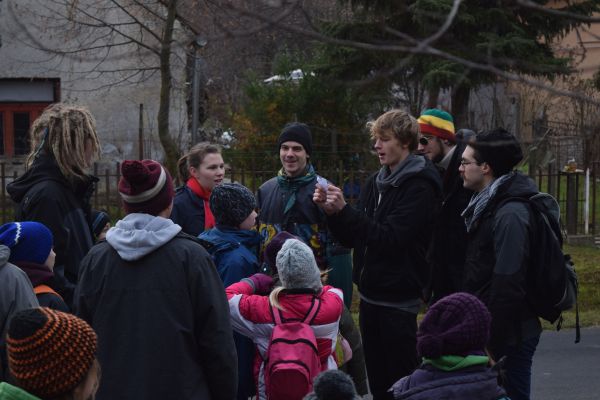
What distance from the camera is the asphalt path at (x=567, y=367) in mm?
7195

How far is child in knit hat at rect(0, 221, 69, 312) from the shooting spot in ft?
13.9

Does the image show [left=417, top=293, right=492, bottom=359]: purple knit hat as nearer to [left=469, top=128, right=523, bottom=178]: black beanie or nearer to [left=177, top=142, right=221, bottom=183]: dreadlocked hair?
[left=469, top=128, right=523, bottom=178]: black beanie

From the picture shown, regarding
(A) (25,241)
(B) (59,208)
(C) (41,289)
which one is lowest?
(C) (41,289)

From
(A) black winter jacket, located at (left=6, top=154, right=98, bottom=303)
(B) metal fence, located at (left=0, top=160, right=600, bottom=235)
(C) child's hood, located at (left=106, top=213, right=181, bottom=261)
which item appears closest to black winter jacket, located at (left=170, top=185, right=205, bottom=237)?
(A) black winter jacket, located at (left=6, top=154, right=98, bottom=303)

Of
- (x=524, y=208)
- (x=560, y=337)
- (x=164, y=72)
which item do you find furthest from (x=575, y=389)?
(x=164, y=72)

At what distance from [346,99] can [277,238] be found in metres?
11.2

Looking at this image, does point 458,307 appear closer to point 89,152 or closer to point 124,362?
point 124,362

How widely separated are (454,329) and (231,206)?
1683 mm

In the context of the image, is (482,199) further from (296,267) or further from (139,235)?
(139,235)

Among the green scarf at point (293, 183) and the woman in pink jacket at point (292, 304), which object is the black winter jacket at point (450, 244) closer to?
the green scarf at point (293, 183)

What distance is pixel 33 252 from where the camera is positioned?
4.26m

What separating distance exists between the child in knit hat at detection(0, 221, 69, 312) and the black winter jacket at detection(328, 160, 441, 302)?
1.75m

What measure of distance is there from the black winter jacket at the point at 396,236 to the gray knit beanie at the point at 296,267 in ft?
2.61

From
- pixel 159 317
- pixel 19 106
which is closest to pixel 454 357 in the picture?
pixel 159 317
